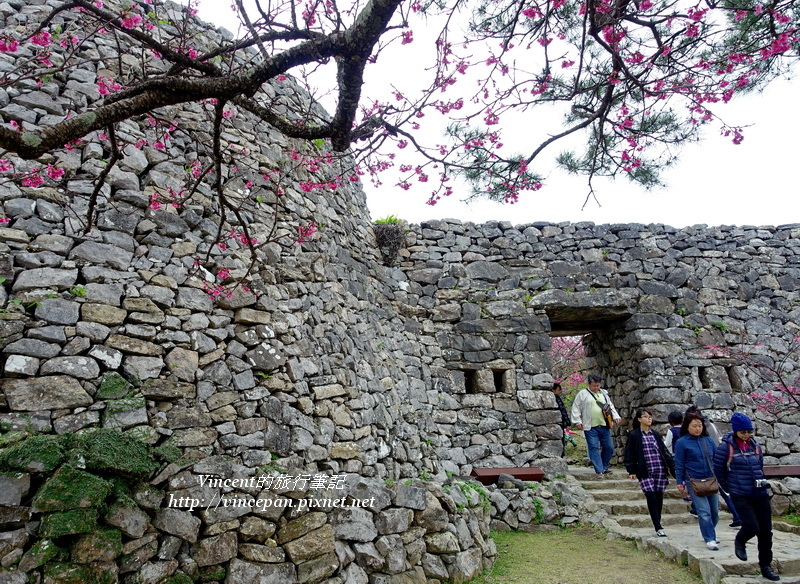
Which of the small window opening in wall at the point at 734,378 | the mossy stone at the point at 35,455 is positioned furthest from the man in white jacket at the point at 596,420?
the mossy stone at the point at 35,455

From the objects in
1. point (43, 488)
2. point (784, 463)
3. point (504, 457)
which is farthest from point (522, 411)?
point (43, 488)

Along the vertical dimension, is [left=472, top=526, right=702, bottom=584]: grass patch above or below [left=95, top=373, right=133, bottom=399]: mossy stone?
below

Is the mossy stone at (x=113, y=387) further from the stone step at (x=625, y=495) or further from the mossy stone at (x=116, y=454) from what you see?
the stone step at (x=625, y=495)

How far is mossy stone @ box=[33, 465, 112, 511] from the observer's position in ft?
8.52

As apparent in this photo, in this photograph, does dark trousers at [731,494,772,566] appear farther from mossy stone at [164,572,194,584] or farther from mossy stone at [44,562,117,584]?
mossy stone at [44,562,117,584]

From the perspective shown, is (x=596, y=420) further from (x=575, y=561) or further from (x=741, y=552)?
(x=741, y=552)

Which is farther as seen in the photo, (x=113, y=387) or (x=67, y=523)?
(x=113, y=387)

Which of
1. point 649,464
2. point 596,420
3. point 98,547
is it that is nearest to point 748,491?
point 649,464

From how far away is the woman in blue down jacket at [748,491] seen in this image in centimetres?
351

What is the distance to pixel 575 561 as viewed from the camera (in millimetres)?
4297

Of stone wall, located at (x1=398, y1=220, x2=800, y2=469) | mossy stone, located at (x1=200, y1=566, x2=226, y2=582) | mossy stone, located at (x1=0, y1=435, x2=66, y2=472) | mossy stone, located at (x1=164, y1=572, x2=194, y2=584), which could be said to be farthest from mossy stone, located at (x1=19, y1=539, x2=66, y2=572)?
stone wall, located at (x1=398, y1=220, x2=800, y2=469)

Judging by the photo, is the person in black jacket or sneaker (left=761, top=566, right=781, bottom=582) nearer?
sneaker (left=761, top=566, right=781, bottom=582)

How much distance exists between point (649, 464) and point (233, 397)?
12.1ft

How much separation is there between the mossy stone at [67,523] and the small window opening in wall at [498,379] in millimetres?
4921
